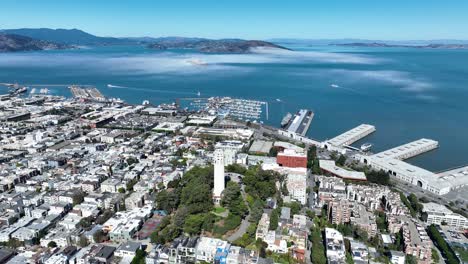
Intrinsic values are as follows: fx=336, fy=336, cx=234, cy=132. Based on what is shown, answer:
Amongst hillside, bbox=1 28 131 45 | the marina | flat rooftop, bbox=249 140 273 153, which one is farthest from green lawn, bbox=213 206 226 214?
hillside, bbox=1 28 131 45

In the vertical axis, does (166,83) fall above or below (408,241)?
above

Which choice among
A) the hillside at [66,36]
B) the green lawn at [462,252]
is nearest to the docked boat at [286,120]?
the green lawn at [462,252]

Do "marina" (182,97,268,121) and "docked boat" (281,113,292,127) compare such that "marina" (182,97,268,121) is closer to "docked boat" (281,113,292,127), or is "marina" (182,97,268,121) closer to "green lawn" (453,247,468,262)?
"docked boat" (281,113,292,127)

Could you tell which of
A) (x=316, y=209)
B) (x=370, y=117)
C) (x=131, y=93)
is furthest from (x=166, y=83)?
(x=316, y=209)

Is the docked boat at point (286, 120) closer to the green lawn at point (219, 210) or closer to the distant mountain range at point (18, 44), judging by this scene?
the green lawn at point (219, 210)

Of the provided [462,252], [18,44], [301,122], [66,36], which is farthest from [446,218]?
[66,36]

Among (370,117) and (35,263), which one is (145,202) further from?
(370,117)

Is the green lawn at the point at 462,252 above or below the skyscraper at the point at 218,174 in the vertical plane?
below
